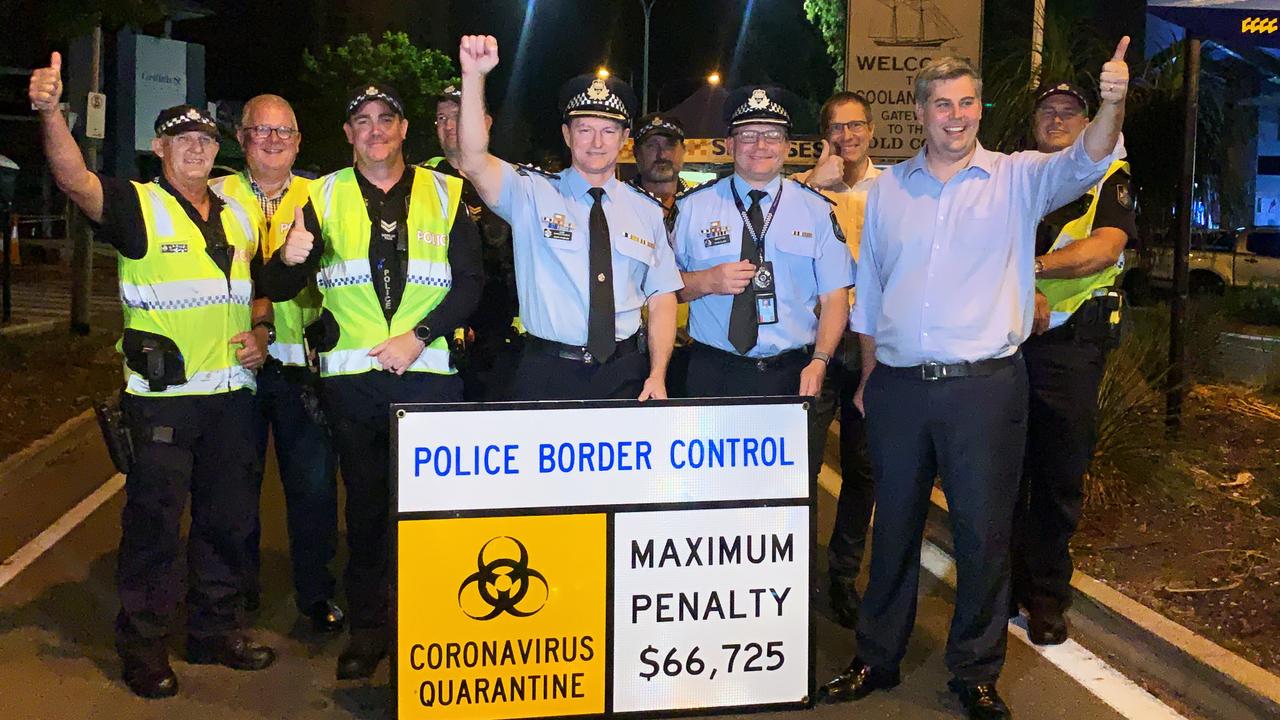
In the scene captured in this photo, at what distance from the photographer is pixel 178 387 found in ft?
15.1

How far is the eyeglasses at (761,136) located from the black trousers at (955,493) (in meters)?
1.01

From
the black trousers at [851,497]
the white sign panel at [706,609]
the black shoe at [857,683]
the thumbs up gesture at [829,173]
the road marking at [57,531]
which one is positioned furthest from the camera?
the road marking at [57,531]

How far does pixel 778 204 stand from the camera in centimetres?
492

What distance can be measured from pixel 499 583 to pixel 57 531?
415 centimetres

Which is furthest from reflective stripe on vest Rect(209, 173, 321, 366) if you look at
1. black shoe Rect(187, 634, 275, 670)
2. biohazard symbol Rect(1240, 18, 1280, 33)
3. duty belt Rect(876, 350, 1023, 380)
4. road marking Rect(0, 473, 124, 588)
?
biohazard symbol Rect(1240, 18, 1280, 33)

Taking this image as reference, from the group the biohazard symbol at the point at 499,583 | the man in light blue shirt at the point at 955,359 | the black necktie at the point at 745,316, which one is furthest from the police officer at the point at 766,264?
the biohazard symbol at the point at 499,583

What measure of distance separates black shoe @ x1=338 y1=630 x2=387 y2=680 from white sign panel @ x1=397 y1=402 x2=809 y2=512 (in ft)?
3.48

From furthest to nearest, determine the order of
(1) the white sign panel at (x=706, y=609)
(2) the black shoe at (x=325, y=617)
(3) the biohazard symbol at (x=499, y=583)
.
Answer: (2) the black shoe at (x=325, y=617) < (1) the white sign panel at (x=706, y=609) < (3) the biohazard symbol at (x=499, y=583)

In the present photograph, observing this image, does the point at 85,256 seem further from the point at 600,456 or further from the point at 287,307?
the point at 600,456

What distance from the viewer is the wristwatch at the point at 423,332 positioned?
4.50m

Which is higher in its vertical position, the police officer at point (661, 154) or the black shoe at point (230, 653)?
the police officer at point (661, 154)

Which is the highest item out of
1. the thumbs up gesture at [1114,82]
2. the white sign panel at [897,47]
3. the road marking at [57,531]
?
the white sign panel at [897,47]

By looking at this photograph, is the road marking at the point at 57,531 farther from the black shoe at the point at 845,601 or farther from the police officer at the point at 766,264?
the black shoe at the point at 845,601

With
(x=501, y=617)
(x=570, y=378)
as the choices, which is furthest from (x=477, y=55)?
(x=501, y=617)
